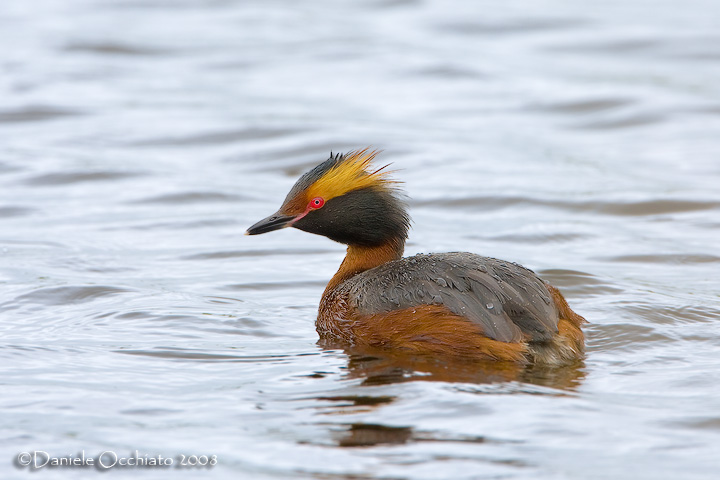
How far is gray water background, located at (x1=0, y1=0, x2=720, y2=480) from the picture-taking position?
559 cm

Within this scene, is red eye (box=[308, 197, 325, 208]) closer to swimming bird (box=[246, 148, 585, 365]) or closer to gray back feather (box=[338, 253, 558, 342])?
swimming bird (box=[246, 148, 585, 365])

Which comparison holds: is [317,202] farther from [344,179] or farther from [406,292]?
[406,292]

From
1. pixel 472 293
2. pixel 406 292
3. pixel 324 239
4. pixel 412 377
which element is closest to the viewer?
pixel 412 377

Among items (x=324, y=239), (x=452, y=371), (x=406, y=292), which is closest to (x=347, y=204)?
(x=406, y=292)

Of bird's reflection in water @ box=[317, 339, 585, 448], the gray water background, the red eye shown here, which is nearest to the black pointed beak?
the red eye

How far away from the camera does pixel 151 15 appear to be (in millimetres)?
20594

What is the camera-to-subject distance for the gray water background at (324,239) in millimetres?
5594

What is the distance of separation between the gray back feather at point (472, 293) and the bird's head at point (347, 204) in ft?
1.40

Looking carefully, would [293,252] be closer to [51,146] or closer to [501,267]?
[501,267]

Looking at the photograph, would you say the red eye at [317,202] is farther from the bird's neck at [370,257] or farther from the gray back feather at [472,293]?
the gray back feather at [472,293]

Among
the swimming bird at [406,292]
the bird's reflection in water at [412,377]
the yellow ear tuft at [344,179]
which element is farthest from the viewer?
the yellow ear tuft at [344,179]

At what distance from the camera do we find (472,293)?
6715 mm

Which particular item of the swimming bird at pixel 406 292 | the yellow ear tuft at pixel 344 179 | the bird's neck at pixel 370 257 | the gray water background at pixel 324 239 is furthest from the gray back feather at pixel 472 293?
the yellow ear tuft at pixel 344 179

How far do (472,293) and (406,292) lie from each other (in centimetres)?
43
